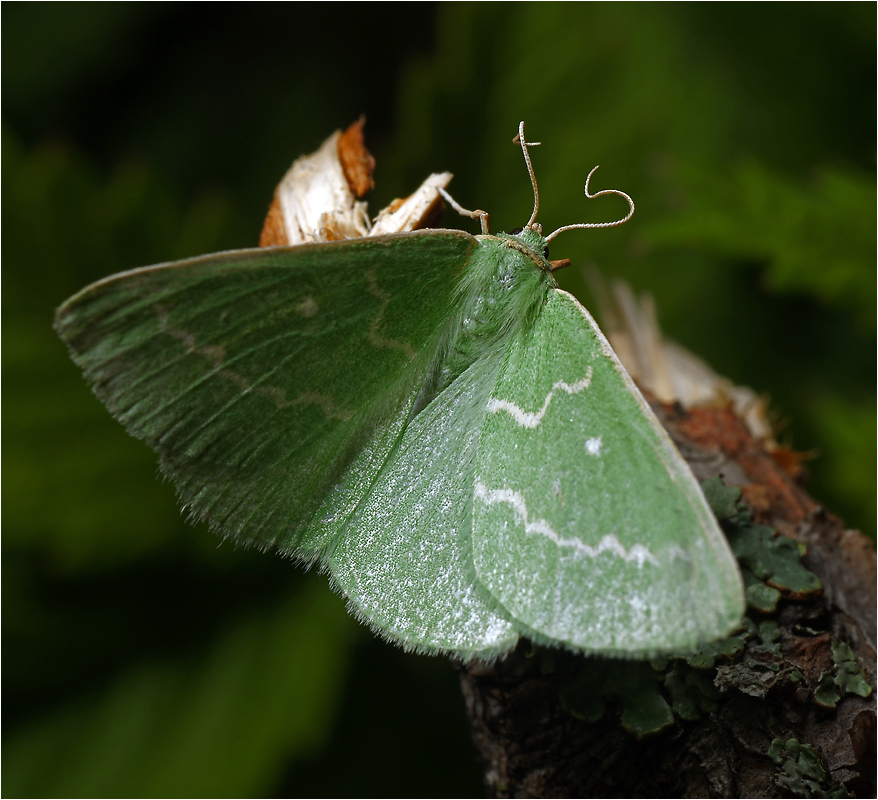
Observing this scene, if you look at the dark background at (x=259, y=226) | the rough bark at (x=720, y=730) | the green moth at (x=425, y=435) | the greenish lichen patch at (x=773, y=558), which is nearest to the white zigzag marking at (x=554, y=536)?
the green moth at (x=425, y=435)

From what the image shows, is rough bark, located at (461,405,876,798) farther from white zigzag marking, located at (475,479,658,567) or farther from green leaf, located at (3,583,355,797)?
green leaf, located at (3,583,355,797)

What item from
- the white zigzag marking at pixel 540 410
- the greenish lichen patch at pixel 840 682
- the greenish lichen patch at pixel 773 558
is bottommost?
the greenish lichen patch at pixel 840 682

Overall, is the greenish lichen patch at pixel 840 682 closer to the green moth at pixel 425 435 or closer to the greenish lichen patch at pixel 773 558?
the greenish lichen patch at pixel 773 558

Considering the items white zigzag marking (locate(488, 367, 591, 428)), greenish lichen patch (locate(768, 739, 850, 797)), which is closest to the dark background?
greenish lichen patch (locate(768, 739, 850, 797))

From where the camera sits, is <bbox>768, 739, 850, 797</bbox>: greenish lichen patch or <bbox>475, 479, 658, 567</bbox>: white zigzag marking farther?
<bbox>768, 739, 850, 797</bbox>: greenish lichen patch

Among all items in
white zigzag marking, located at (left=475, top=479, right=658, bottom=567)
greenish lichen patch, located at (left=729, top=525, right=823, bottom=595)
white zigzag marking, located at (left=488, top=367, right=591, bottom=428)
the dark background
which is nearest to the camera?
white zigzag marking, located at (left=475, top=479, right=658, bottom=567)

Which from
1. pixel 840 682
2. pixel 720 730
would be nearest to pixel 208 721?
pixel 720 730

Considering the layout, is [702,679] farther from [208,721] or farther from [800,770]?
[208,721]
